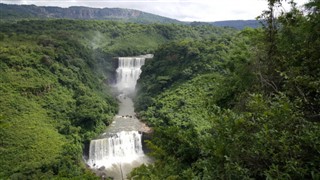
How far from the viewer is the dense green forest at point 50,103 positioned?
23.7 metres

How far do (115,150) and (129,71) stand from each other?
2195cm

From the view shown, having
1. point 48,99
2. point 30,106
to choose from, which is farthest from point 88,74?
point 30,106

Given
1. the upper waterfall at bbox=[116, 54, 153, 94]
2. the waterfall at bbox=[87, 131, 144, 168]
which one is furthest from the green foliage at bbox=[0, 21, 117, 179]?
the upper waterfall at bbox=[116, 54, 153, 94]

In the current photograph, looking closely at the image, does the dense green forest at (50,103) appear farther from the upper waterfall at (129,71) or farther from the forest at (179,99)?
the upper waterfall at (129,71)

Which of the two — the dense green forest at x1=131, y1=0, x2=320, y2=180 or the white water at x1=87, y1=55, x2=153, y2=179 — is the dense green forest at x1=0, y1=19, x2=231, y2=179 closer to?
the white water at x1=87, y1=55, x2=153, y2=179

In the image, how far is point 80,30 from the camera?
64938 millimetres

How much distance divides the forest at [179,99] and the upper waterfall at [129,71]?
1.79 meters

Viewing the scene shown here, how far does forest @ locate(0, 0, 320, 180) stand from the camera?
4.55 metres

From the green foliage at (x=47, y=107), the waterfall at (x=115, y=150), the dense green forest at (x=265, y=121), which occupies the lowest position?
the waterfall at (x=115, y=150)

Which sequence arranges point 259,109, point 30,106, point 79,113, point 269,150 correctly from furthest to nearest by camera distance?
point 79,113
point 30,106
point 259,109
point 269,150

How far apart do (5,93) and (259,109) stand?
2936 cm

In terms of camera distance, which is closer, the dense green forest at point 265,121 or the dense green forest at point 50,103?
the dense green forest at point 265,121

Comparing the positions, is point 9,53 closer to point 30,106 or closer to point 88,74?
point 30,106

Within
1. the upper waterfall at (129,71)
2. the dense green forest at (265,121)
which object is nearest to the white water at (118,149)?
the upper waterfall at (129,71)
